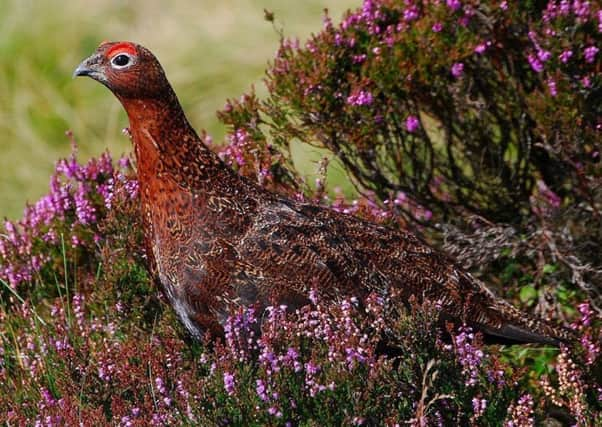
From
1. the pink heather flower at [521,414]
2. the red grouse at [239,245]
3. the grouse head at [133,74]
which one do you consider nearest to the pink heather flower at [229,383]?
the red grouse at [239,245]

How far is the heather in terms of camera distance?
10.9ft

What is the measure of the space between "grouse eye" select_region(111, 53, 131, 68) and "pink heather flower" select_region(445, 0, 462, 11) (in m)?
1.50

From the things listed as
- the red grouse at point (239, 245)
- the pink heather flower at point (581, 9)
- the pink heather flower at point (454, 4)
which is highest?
the pink heather flower at point (454, 4)

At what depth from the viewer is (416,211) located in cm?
506

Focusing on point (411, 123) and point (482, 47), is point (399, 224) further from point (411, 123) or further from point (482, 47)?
point (482, 47)

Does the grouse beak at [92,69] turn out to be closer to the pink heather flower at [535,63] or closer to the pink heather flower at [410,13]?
the pink heather flower at [410,13]

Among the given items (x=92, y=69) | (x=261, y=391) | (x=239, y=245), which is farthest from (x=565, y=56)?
(x=261, y=391)

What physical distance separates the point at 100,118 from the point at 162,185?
4.45 metres

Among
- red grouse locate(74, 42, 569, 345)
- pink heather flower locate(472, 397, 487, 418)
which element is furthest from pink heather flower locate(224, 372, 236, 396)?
pink heather flower locate(472, 397, 487, 418)

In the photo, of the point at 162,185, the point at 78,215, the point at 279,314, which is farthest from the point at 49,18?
the point at 279,314

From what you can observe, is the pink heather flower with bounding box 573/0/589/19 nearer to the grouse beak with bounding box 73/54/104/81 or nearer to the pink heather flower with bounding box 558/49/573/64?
the pink heather flower with bounding box 558/49/573/64

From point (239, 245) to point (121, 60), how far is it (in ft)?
2.61

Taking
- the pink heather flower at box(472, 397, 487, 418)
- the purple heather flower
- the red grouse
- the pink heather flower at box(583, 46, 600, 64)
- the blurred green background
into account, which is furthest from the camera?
the blurred green background

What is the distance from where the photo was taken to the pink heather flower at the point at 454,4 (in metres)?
4.53
